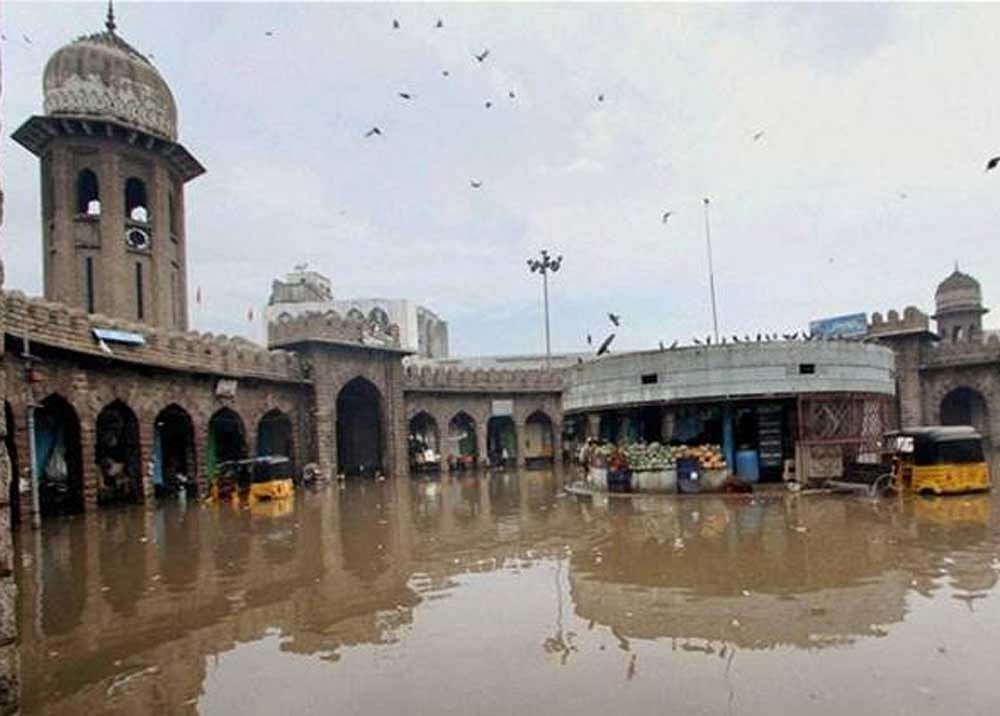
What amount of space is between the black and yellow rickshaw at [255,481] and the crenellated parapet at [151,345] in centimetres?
361

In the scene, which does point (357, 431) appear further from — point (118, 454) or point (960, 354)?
point (960, 354)

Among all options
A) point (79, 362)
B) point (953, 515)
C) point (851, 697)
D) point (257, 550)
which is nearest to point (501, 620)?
point (851, 697)

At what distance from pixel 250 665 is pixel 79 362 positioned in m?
16.2

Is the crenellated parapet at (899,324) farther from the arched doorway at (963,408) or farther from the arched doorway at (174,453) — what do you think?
the arched doorway at (174,453)

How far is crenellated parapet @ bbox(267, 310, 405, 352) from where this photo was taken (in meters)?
29.7

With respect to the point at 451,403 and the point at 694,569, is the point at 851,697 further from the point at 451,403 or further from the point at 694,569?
the point at 451,403

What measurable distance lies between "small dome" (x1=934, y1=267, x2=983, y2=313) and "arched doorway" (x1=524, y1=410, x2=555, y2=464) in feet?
75.7

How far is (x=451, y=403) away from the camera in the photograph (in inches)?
1479

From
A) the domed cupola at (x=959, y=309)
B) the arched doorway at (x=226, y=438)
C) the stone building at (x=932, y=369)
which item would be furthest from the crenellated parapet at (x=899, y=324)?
the arched doorway at (x=226, y=438)

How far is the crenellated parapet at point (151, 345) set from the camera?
1764 cm

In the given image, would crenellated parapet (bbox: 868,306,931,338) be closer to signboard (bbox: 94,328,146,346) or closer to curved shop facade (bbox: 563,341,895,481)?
curved shop facade (bbox: 563,341,895,481)

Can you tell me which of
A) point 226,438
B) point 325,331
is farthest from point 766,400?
point 226,438

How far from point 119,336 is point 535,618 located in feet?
57.4

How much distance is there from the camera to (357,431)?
34938 mm
